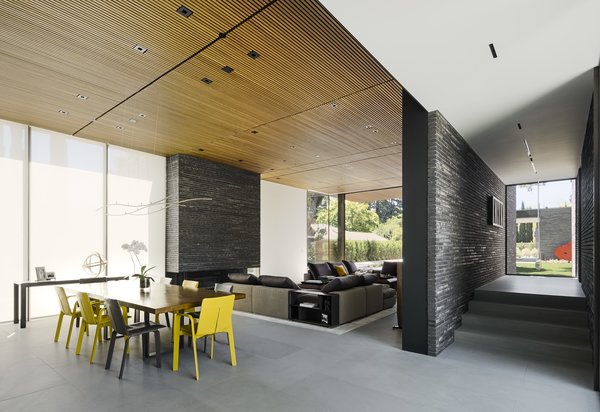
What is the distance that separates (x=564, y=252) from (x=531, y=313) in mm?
6840

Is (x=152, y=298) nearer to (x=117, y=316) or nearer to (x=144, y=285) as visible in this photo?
(x=117, y=316)

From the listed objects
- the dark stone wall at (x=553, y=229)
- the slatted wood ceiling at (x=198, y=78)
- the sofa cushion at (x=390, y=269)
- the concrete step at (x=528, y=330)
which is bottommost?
the sofa cushion at (x=390, y=269)

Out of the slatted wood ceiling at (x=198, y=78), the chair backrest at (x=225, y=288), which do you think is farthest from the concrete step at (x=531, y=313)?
the chair backrest at (x=225, y=288)

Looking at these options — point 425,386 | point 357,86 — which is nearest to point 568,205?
point 357,86

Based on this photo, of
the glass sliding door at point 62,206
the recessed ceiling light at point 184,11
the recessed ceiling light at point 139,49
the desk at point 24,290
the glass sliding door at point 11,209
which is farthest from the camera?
the glass sliding door at point 62,206

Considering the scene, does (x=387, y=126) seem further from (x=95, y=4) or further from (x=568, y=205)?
(x=568, y=205)

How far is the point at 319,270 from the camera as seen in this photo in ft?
33.6

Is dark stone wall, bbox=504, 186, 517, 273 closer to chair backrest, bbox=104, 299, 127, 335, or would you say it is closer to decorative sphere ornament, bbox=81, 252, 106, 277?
chair backrest, bbox=104, 299, 127, 335

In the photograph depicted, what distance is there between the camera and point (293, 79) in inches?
179

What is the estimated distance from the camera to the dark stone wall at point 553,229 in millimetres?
9906

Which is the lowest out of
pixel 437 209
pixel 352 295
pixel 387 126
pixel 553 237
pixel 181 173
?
pixel 352 295

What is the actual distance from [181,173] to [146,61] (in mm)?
4305

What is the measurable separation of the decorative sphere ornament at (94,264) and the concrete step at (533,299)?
23.2ft

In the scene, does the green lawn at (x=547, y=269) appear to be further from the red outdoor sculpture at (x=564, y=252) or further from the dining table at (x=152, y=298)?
the dining table at (x=152, y=298)
